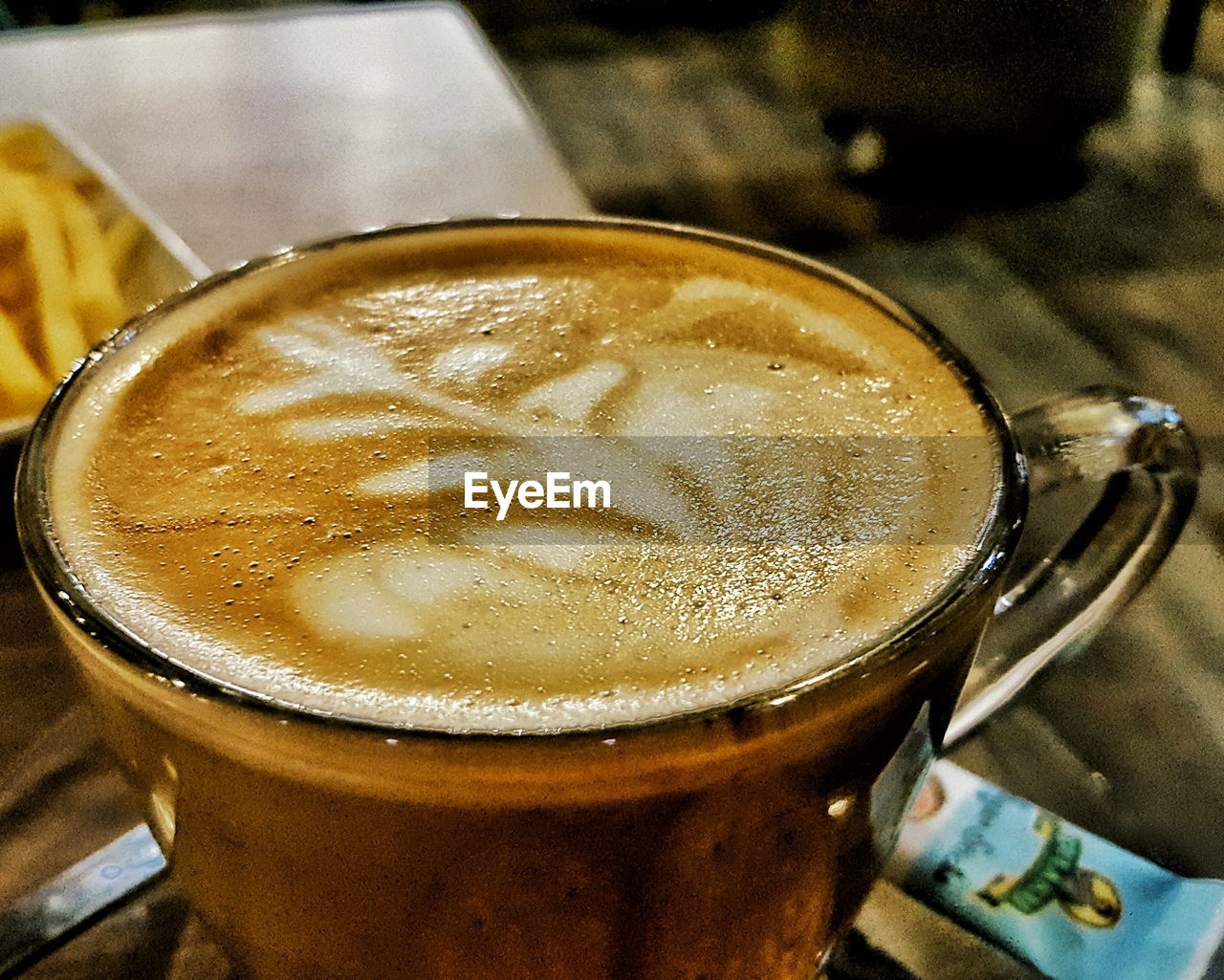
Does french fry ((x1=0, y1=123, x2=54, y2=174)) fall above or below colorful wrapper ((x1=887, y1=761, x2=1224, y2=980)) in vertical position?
above

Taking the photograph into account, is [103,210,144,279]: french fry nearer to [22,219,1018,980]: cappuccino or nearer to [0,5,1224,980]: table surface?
[0,5,1224,980]: table surface

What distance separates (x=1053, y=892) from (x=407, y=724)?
0.41 metres

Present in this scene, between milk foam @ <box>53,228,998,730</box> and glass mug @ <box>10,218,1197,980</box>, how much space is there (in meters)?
0.02

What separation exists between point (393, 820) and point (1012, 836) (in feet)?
1.34

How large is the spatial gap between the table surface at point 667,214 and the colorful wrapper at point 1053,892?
2cm

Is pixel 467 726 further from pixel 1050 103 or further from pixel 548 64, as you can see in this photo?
pixel 548 64

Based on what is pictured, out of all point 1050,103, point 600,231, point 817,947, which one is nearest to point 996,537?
point 817,947

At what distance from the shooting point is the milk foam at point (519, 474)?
0.41 m

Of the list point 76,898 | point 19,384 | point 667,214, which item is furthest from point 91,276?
point 667,214

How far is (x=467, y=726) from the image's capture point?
367mm

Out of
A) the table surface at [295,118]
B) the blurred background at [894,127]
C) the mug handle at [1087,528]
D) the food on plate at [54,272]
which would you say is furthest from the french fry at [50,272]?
the blurred background at [894,127]

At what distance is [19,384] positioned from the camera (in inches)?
33.1

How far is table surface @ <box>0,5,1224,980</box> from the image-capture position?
65cm

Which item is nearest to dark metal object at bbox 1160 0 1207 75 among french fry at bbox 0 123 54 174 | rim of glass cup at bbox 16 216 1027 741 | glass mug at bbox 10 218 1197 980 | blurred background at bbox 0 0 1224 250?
blurred background at bbox 0 0 1224 250
